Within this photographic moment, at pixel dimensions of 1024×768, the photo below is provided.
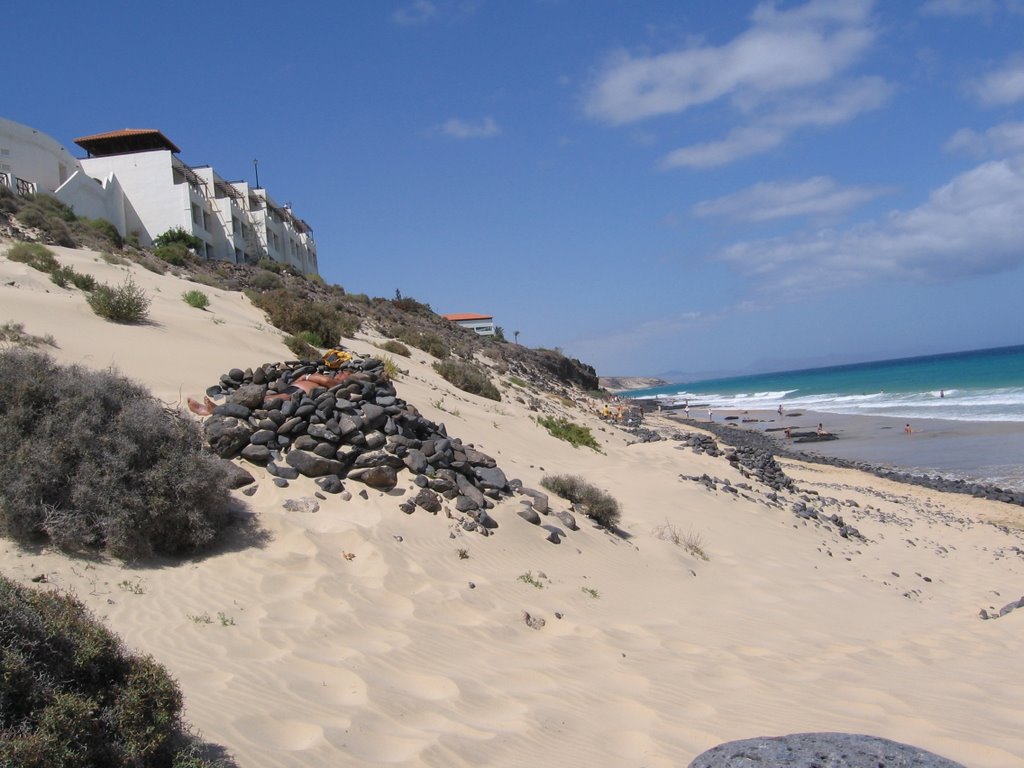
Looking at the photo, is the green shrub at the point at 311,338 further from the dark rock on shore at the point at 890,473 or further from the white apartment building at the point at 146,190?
the white apartment building at the point at 146,190

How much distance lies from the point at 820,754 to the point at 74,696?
3.19 m

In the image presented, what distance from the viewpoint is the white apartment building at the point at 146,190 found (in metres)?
31.2

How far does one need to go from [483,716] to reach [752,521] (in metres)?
Answer: 9.28

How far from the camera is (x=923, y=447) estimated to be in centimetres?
3112

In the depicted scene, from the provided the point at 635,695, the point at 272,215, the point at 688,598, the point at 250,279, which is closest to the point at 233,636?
the point at 635,695

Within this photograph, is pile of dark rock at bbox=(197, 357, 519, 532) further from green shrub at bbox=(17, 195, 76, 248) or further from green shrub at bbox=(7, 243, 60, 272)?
green shrub at bbox=(17, 195, 76, 248)

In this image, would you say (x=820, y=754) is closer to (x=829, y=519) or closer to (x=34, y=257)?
(x=829, y=519)

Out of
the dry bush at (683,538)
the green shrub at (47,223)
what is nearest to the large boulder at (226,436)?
the dry bush at (683,538)

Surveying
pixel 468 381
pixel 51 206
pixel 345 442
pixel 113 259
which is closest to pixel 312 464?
pixel 345 442

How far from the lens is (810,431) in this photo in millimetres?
41219

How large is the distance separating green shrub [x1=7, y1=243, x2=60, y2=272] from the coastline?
25.3m

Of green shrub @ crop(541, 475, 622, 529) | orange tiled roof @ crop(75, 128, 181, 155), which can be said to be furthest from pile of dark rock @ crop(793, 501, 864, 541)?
orange tiled roof @ crop(75, 128, 181, 155)

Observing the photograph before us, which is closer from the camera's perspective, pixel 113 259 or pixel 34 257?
pixel 34 257

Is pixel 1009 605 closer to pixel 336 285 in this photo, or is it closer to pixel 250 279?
pixel 250 279
